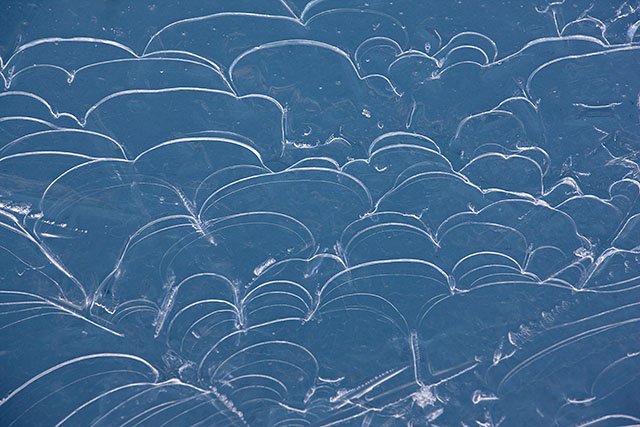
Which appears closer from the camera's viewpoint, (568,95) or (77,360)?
(77,360)

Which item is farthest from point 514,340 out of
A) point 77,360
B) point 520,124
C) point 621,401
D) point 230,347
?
point 77,360

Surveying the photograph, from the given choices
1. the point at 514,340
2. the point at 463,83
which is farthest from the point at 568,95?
the point at 514,340

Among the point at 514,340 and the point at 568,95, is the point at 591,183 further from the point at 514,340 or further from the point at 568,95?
the point at 514,340

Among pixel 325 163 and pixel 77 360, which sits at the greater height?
pixel 325 163

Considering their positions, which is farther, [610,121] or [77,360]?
[610,121]

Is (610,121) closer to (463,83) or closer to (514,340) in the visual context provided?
(463,83)

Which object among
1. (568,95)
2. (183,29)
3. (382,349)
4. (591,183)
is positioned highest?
(183,29)
